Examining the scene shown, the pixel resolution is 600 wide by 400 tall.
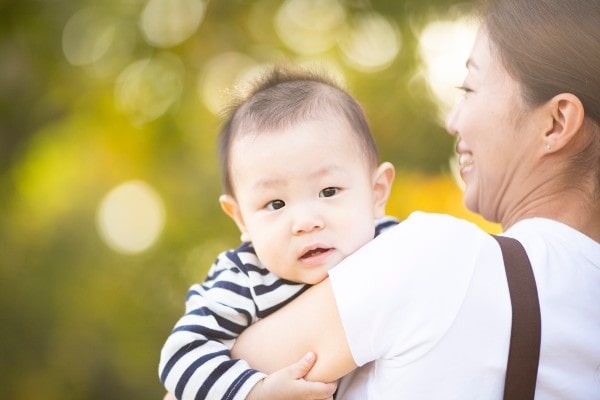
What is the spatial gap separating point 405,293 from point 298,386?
0.31m

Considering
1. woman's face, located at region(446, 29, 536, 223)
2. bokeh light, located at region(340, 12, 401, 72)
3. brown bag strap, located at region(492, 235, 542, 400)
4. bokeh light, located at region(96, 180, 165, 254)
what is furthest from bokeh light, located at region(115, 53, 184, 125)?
brown bag strap, located at region(492, 235, 542, 400)

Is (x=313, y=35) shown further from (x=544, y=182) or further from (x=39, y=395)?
Result: (x=544, y=182)

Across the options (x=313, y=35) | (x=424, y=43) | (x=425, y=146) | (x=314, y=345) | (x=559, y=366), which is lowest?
(x=559, y=366)

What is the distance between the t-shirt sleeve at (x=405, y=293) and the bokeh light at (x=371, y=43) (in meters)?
4.69

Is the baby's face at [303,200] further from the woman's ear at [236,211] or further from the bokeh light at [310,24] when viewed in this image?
the bokeh light at [310,24]

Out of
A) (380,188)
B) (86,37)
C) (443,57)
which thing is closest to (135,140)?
(86,37)

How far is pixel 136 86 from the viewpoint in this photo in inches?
240

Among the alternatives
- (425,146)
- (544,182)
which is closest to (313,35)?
(425,146)

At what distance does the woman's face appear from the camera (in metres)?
2.01

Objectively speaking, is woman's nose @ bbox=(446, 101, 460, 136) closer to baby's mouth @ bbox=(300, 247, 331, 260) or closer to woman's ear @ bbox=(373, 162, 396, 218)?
woman's ear @ bbox=(373, 162, 396, 218)

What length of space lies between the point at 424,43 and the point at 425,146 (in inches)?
32.0

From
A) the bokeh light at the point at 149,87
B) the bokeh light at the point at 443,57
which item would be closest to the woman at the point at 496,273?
the bokeh light at the point at 443,57

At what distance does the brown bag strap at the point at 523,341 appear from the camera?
157cm

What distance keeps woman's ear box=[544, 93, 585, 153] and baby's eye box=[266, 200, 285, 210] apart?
69 cm
